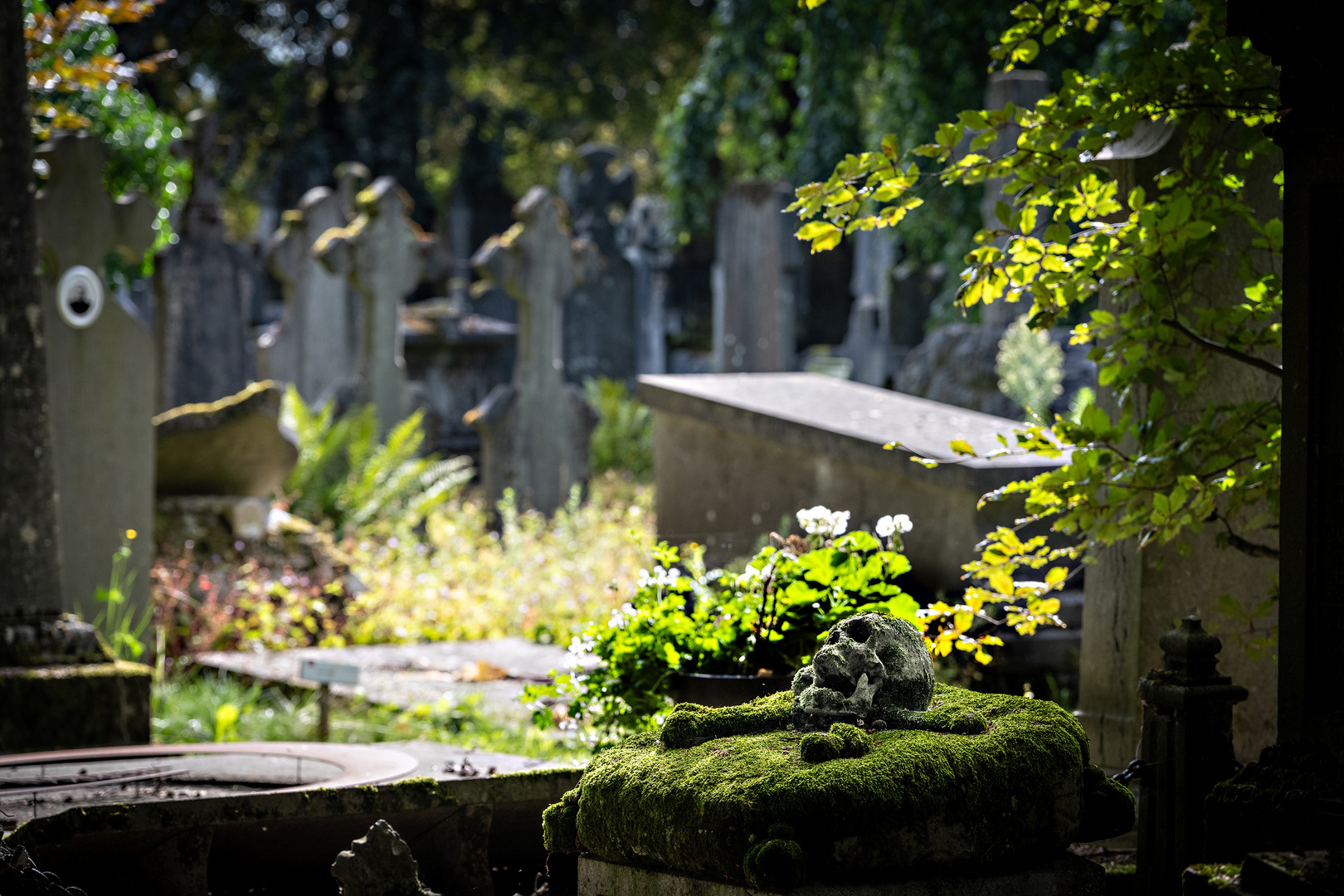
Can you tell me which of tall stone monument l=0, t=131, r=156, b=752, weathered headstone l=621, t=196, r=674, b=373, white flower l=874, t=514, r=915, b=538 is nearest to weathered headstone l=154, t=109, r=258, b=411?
tall stone monument l=0, t=131, r=156, b=752

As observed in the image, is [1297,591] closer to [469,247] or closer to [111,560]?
[111,560]

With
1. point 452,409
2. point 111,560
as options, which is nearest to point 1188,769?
point 111,560

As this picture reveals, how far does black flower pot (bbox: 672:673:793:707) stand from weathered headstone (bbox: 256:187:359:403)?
10.0 metres

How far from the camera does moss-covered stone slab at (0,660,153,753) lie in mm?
4805

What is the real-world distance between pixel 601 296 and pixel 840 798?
13.2 m

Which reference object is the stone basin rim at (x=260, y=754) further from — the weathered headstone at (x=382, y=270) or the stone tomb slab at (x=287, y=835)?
the weathered headstone at (x=382, y=270)

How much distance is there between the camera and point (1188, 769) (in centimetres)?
303

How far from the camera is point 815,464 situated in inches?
265

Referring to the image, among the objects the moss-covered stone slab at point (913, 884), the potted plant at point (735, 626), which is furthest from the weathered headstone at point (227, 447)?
the moss-covered stone slab at point (913, 884)

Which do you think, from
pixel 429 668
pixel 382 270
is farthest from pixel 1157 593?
pixel 382 270

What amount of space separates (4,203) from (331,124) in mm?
20062

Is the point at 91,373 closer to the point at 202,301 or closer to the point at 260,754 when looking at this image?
the point at 260,754

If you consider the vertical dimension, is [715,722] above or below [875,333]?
below

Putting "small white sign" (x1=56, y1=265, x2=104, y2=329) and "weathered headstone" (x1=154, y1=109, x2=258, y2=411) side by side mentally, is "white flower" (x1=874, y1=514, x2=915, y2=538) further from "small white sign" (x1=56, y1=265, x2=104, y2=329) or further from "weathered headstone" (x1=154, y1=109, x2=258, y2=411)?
"weathered headstone" (x1=154, y1=109, x2=258, y2=411)
